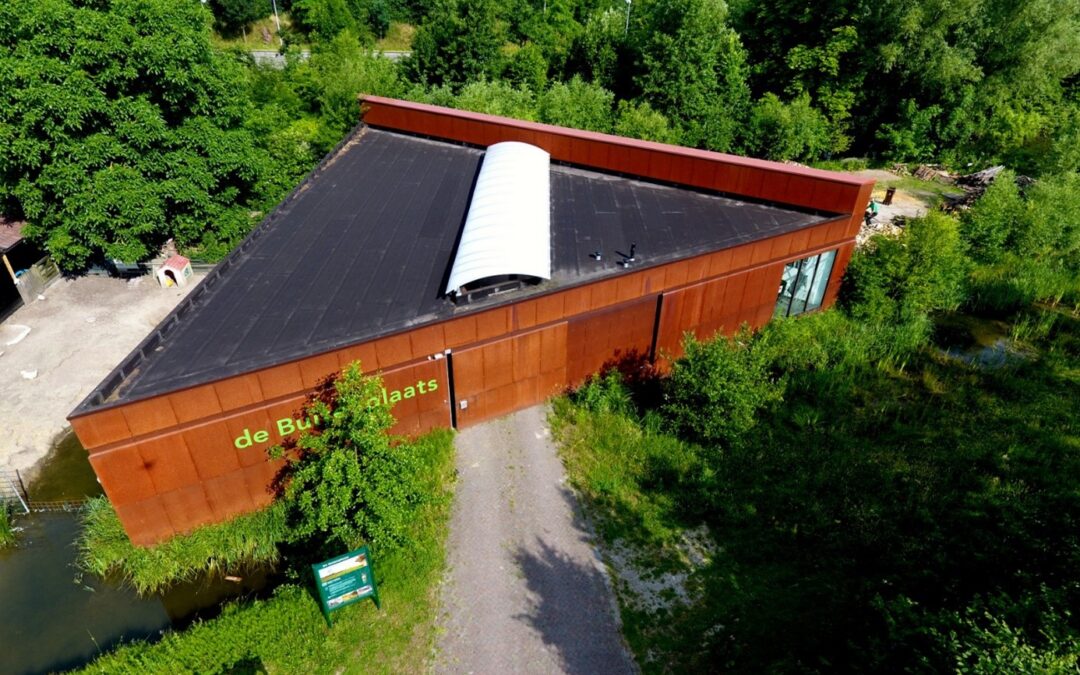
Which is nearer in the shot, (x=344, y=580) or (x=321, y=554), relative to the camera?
(x=344, y=580)

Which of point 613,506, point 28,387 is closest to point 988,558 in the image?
point 613,506

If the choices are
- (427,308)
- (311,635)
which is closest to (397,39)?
(427,308)

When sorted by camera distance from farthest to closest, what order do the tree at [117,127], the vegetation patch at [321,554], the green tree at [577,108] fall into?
the green tree at [577,108] → the tree at [117,127] → the vegetation patch at [321,554]

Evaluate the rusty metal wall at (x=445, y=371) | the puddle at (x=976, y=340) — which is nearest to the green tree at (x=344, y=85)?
the rusty metal wall at (x=445, y=371)

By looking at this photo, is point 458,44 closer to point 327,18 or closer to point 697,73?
→ point 697,73

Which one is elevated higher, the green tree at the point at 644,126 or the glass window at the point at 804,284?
the green tree at the point at 644,126

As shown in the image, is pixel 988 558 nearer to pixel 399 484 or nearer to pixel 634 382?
pixel 634 382

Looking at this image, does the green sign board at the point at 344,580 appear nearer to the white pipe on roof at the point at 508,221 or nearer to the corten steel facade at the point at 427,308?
the corten steel facade at the point at 427,308
